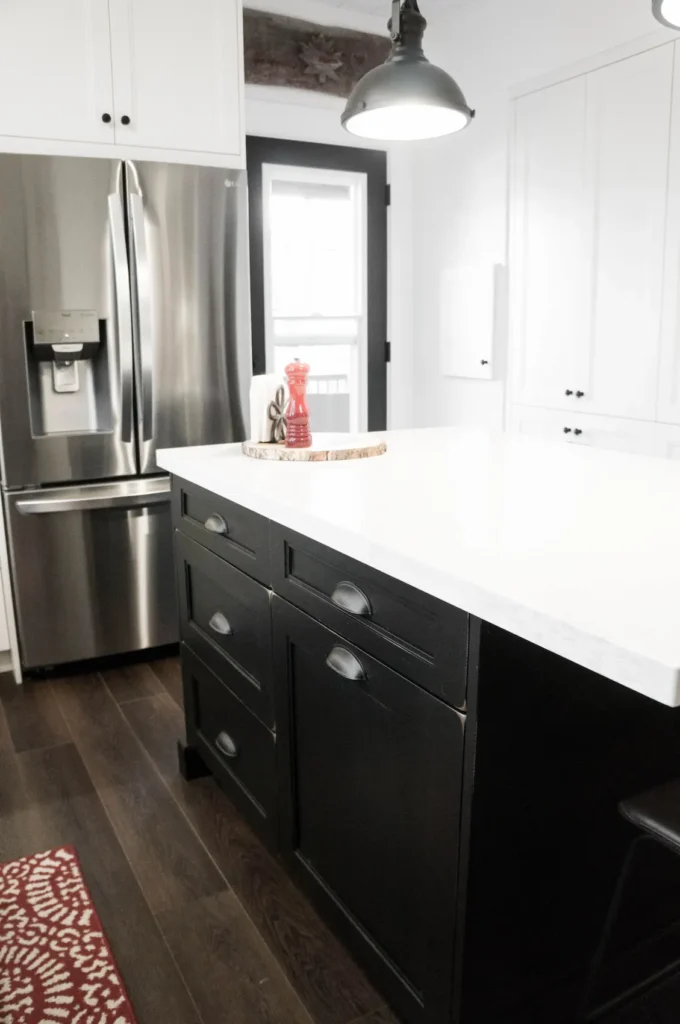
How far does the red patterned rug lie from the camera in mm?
1576

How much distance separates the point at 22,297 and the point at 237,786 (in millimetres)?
1792

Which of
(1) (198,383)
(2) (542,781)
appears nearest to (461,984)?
(2) (542,781)

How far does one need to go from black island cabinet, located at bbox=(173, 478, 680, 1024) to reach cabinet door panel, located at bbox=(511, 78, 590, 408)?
82.7 inches

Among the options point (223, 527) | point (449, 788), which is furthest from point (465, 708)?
point (223, 527)

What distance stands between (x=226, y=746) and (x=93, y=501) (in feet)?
4.16

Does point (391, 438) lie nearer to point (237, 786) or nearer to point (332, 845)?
point (237, 786)

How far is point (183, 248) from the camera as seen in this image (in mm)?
3004

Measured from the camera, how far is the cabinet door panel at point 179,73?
2873 millimetres

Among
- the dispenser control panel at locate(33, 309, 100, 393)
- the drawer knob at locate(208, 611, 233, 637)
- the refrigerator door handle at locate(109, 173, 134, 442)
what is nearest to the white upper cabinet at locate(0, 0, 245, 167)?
the refrigerator door handle at locate(109, 173, 134, 442)

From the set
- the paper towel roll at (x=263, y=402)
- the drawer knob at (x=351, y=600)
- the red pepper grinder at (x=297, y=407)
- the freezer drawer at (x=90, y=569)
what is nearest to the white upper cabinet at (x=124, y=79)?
the freezer drawer at (x=90, y=569)

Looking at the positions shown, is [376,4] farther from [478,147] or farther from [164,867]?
[164,867]

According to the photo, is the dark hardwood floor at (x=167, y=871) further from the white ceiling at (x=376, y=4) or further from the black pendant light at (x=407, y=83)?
the white ceiling at (x=376, y=4)

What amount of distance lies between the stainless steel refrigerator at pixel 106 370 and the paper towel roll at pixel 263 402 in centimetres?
101

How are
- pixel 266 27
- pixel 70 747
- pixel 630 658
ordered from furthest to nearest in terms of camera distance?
pixel 266 27, pixel 70 747, pixel 630 658
